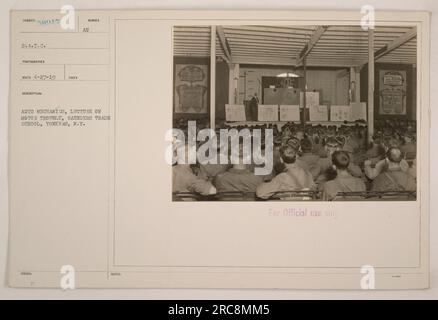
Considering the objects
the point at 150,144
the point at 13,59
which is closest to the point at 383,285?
the point at 150,144

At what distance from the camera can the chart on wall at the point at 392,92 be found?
0.95 metres

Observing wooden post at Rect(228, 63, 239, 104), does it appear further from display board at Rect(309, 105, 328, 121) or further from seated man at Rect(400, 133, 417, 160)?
seated man at Rect(400, 133, 417, 160)

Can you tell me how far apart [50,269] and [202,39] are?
68 cm

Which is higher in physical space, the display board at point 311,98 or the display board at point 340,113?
the display board at point 311,98

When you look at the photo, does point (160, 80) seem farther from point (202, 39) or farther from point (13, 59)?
point (13, 59)

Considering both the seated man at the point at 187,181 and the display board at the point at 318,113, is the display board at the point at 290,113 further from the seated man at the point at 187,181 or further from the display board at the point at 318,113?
the seated man at the point at 187,181

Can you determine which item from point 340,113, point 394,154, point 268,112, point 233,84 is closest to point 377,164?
point 394,154

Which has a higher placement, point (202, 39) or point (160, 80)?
point (202, 39)

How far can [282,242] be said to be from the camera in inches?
38.0

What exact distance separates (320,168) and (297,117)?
14 cm

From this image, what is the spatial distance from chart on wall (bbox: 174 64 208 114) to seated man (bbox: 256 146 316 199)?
0.76 ft

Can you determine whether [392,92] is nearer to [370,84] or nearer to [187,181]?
[370,84]

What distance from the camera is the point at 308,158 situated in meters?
0.96

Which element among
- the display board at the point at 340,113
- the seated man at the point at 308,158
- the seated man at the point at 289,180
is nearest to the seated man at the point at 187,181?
the seated man at the point at 289,180
